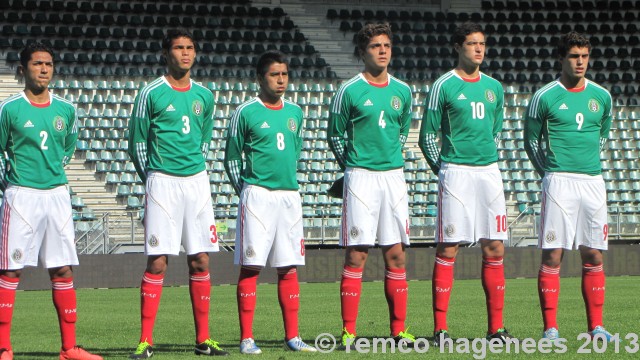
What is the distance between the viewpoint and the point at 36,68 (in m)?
7.61

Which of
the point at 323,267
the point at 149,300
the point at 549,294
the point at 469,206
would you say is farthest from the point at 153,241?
the point at 323,267

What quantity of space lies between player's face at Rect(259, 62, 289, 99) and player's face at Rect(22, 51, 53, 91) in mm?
1535

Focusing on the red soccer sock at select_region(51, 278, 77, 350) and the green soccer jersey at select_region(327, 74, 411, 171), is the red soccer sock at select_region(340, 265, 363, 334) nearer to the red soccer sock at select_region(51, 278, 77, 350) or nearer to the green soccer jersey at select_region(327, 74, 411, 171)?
the green soccer jersey at select_region(327, 74, 411, 171)

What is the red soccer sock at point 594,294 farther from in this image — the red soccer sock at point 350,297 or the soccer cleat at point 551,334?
the red soccer sock at point 350,297

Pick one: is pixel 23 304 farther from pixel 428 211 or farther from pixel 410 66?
pixel 410 66

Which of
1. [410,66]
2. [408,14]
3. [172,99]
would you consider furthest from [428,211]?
[172,99]

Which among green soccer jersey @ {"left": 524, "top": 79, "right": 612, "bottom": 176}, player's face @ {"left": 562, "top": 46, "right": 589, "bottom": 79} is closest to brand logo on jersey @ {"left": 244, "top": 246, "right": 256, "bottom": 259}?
green soccer jersey @ {"left": 524, "top": 79, "right": 612, "bottom": 176}

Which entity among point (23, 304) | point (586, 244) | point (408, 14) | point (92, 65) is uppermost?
point (408, 14)

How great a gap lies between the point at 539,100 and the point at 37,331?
5.15m

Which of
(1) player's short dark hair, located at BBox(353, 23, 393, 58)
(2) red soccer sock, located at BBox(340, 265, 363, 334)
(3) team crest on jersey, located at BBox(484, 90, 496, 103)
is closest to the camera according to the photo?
(2) red soccer sock, located at BBox(340, 265, 363, 334)

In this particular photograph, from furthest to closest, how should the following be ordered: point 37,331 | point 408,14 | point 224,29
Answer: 1. point 408,14
2. point 224,29
3. point 37,331

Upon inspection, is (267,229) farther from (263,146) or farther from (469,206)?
(469,206)

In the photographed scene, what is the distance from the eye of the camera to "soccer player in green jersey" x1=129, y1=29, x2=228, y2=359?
7855 mm

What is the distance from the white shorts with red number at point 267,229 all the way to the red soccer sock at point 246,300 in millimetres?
110
